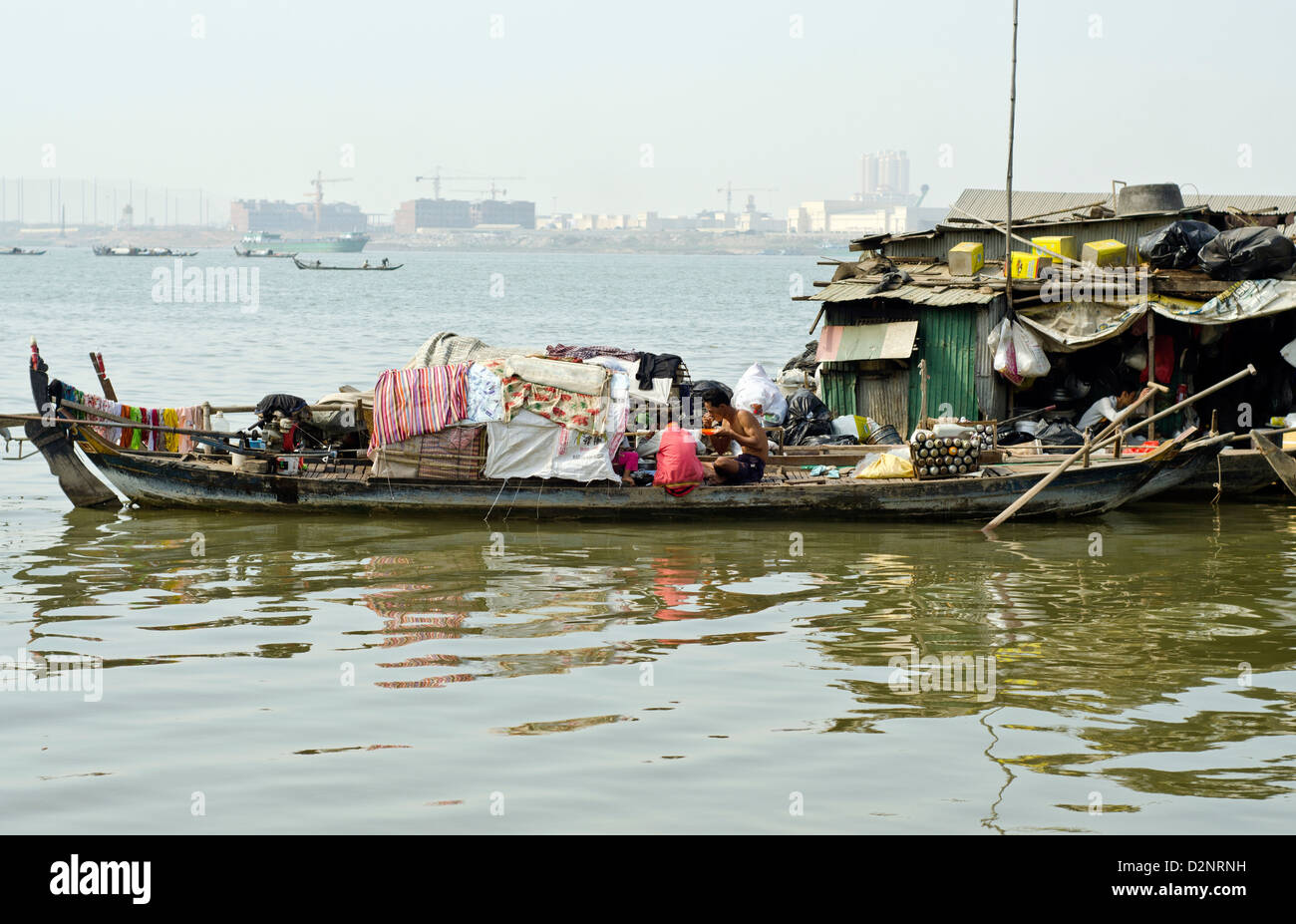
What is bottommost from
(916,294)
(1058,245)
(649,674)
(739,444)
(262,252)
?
(649,674)

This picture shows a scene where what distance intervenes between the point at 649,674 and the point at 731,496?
451 cm

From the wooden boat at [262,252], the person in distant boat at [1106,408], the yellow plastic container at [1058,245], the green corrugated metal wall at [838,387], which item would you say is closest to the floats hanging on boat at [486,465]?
the person in distant boat at [1106,408]

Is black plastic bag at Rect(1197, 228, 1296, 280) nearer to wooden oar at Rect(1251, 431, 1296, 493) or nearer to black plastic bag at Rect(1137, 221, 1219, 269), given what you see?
black plastic bag at Rect(1137, 221, 1219, 269)

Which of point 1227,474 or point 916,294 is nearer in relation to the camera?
point 1227,474

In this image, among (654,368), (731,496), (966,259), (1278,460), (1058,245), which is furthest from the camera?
(1058,245)

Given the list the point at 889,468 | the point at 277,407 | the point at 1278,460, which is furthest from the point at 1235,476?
the point at 277,407

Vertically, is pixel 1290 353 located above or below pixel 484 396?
above

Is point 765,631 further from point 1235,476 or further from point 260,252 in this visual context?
point 260,252

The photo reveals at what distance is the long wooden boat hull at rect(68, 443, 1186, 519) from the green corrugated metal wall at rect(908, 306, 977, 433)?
2473mm

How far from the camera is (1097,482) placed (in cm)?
1237

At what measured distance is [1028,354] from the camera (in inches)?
579

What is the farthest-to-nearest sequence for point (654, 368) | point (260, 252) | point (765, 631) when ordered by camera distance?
point (260, 252), point (654, 368), point (765, 631)
